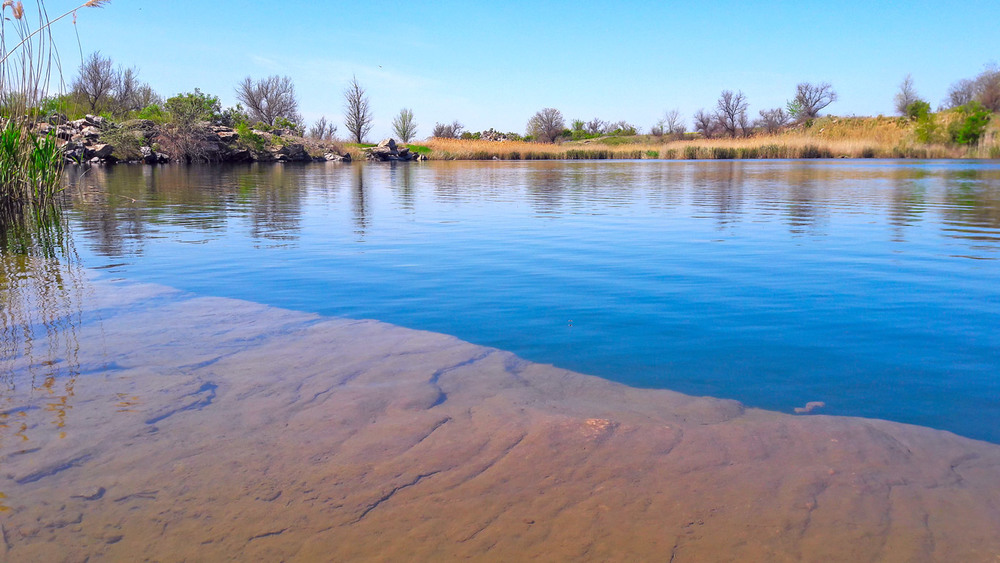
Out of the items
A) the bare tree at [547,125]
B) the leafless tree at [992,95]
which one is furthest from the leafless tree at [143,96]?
the leafless tree at [992,95]

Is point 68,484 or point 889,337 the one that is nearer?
point 68,484

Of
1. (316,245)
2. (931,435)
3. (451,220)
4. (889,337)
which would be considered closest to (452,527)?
(931,435)

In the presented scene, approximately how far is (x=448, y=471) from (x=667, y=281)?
3.95m

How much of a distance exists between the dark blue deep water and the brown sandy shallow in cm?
49

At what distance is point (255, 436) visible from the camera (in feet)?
8.63

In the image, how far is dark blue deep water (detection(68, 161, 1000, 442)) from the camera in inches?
136

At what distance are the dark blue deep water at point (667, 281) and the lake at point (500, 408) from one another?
37mm

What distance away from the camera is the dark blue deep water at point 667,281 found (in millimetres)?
3463

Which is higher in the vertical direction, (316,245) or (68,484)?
(316,245)

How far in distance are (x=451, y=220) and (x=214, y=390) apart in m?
7.99

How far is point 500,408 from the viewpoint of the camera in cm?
296

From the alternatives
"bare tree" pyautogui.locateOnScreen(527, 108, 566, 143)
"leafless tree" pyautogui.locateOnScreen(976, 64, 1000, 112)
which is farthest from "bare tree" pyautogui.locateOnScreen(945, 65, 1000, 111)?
"bare tree" pyautogui.locateOnScreen(527, 108, 566, 143)

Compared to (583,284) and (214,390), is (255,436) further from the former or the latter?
(583,284)

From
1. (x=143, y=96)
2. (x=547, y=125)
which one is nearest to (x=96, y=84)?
(x=143, y=96)
